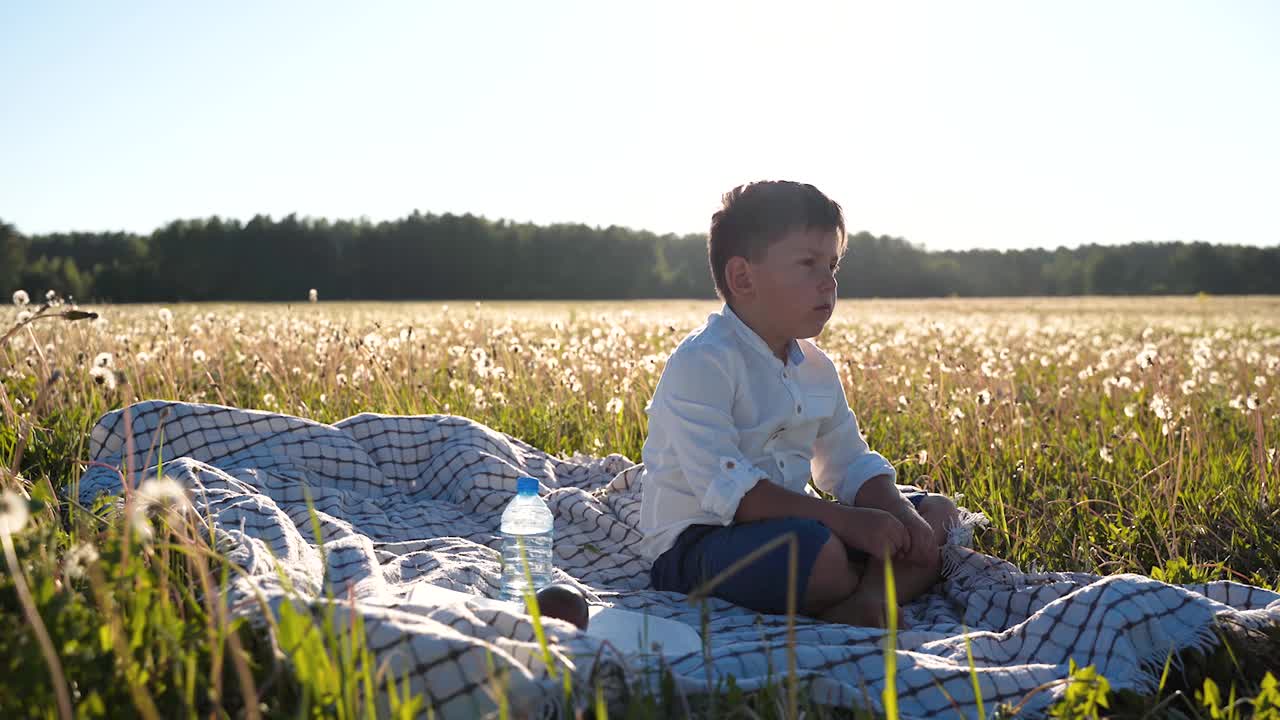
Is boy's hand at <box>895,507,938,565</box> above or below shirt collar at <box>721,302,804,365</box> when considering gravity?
below

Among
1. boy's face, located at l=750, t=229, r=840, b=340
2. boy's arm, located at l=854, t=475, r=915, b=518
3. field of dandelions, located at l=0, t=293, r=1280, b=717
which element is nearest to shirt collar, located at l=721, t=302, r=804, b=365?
→ boy's face, located at l=750, t=229, r=840, b=340

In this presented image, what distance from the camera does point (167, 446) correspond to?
4164 mm

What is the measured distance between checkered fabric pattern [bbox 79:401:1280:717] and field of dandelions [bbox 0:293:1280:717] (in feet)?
0.37

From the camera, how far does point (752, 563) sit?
117 inches

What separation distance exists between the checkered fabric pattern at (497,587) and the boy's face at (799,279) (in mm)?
934

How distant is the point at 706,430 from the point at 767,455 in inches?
14.3

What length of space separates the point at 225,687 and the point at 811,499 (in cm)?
175

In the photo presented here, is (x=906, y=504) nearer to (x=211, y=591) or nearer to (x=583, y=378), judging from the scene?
(x=211, y=591)

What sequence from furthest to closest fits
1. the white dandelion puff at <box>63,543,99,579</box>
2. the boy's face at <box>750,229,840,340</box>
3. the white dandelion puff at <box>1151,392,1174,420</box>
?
the white dandelion puff at <box>1151,392,1174,420</box>, the boy's face at <box>750,229,840,340</box>, the white dandelion puff at <box>63,543,99,579</box>

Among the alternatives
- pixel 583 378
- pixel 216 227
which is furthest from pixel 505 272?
pixel 583 378

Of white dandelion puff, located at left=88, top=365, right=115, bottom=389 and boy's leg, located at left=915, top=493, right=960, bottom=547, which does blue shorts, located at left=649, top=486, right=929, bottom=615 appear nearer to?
boy's leg, located at left=915, top=493, right=960, bottom=547

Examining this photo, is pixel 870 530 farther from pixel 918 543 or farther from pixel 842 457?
pixel 842 457

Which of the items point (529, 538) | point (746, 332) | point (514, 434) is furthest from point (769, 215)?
point (514, 434)

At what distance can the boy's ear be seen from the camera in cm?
320
